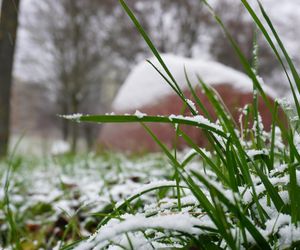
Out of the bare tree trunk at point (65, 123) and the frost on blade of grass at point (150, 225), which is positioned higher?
the frost on blade of grass at point (150, 225)

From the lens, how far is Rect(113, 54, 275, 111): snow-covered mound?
5125 mm

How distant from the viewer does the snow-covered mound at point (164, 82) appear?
5125 millimetres

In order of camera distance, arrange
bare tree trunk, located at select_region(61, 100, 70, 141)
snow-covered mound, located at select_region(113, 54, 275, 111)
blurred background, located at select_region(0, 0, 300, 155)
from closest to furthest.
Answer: snow-covered mound, located at select_region(113, 54, 275, 111), blurred background, located at select_region(0, 0, 300, 155), bare tree trunk, located at select_region(61, 100, 70, 141)

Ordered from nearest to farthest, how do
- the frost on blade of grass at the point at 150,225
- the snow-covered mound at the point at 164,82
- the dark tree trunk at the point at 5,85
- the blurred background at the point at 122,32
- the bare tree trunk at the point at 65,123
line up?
the frost on blade of grass at the point at 150,225 < the snow-covered mound at the point at 164,82 < the dark tree trunk at the point at 5,85 < the blurred background at the point at 122,32 < the bare tree trunk at the point at 65,123

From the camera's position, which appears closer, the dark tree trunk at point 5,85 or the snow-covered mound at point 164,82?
the snow-covered mound at point 164,82

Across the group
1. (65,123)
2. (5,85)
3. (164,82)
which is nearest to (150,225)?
(164,82)

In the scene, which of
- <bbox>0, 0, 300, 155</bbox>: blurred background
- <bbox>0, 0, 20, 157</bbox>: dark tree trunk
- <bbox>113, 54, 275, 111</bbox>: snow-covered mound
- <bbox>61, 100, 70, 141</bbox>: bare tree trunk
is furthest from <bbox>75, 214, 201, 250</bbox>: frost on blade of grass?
<bbox>61, 100, 70, 141</bbox>: bare tree trunk

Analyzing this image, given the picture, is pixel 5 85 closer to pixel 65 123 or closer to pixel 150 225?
pixel 150 225

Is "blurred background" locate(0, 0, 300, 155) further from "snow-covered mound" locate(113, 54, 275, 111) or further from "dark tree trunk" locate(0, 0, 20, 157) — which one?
"snow-covered mound" locate(113, 54, 275, 111)

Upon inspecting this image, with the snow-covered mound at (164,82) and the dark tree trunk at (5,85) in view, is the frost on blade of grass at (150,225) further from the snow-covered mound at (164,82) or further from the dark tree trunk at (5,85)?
the dark tree trunk at (5,85)

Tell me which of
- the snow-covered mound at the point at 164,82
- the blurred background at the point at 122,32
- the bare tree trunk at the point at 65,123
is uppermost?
the blurred background at the point at 122,32

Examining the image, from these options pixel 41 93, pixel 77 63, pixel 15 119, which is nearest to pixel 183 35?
pixel 77 63

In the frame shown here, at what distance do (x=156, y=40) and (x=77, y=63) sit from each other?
12.4 feet

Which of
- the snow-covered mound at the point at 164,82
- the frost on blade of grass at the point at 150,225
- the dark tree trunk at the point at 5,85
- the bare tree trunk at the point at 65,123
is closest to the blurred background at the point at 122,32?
the bare tree trunk at the point at 65,123
